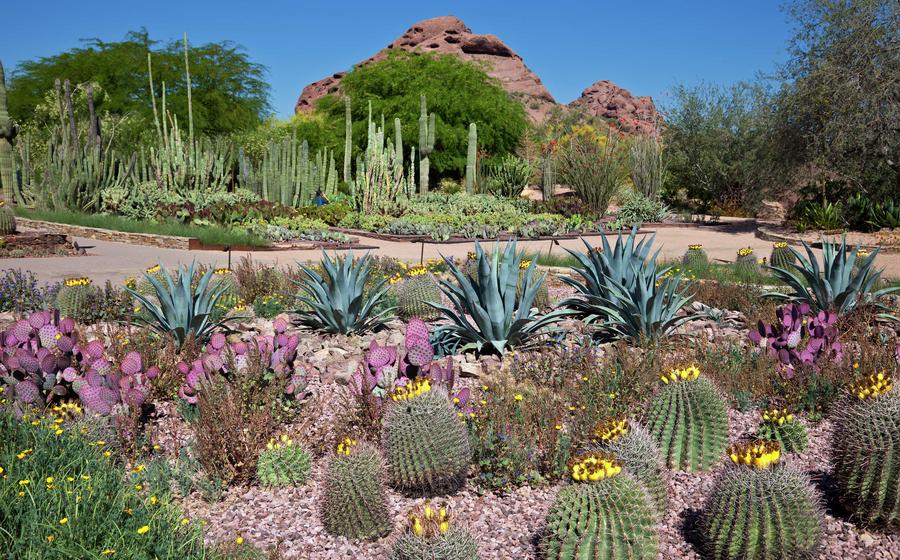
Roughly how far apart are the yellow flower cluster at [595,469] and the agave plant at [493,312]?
279 cm

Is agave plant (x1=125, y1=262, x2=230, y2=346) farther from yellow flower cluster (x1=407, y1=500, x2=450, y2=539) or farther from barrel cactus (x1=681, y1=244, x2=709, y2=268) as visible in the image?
barrel cactus (x1=681, y1=244, x2=709, y2=268)

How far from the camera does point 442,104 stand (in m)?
39.3

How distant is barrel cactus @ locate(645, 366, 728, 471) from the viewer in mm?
4062

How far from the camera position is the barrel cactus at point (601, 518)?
9.65 ft

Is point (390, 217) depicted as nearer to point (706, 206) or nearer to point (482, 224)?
point (482, 224)

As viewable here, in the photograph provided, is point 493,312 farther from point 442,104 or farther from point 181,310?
point 442,104

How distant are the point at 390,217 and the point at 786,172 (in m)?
11.4

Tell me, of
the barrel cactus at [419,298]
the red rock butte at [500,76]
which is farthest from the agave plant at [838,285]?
the red rock butte at [500,76]

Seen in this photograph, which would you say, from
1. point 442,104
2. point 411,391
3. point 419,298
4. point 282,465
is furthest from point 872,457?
point 442,104

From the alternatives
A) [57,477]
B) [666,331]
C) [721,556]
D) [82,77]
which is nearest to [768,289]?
[666,331]

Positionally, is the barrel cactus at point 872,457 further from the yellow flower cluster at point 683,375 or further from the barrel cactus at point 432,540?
the barrel cactus at point 432,540

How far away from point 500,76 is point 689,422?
106637mm

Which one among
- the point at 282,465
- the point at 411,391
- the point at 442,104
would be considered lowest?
the point at 282,465

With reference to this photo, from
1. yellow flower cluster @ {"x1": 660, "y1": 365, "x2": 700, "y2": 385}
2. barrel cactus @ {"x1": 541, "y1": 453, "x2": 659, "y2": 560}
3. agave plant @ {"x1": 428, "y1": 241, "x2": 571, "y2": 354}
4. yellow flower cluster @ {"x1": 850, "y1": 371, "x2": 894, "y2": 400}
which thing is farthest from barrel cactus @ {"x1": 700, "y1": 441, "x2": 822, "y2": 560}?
agave plant @ {"x1": 428, "y1": 241, "x2": 571, "y2": 354}
